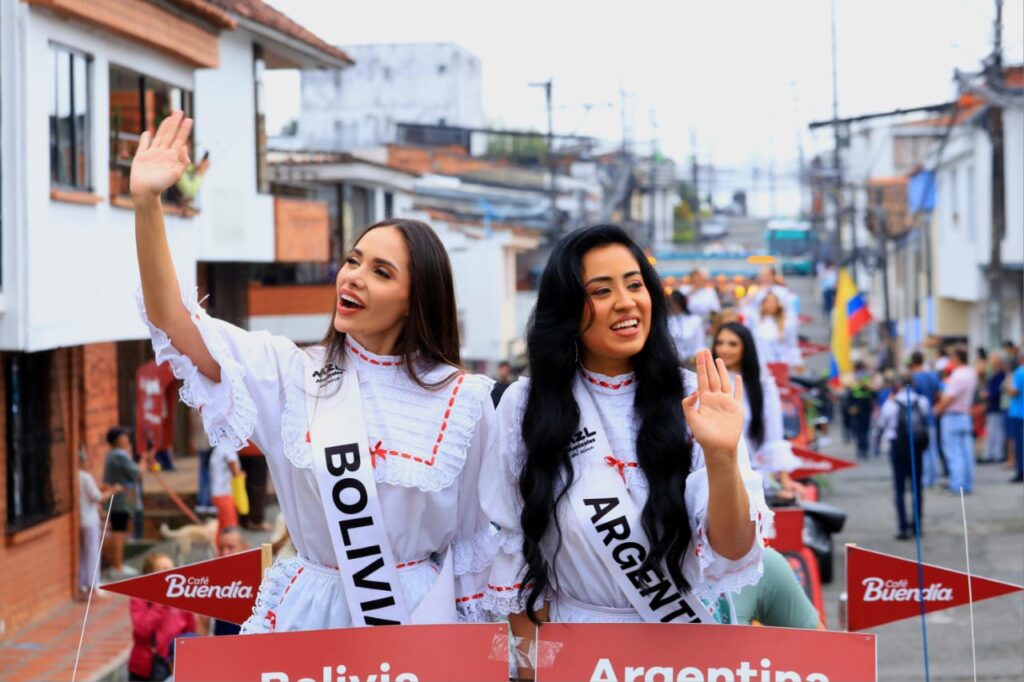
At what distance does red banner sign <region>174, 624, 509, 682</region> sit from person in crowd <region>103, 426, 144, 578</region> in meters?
11.8

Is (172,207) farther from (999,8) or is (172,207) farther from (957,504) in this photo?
(999,8)

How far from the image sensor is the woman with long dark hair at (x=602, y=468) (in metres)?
4.05

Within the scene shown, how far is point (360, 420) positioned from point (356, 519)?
0.27m

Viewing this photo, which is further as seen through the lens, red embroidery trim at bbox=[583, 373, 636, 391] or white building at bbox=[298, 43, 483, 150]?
white building at bbox=[298, 43, 483, 150]

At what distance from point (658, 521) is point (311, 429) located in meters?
0.92

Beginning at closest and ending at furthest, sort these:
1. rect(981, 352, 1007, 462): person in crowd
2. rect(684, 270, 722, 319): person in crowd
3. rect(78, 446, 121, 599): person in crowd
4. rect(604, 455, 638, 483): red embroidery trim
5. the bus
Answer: rect(604, 455, 638, 483): red embroidery trim
rect(78, 446, 121, 599): person in crowd
rect(684, 270, 722, 319): person in crowd
rect(981, 352, 1007, 462): person in crowd
the bus

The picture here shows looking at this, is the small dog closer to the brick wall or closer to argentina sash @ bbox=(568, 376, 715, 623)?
the brick wall

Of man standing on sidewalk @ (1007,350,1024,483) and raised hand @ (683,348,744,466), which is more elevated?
raised hand @ (683,348,744,466)

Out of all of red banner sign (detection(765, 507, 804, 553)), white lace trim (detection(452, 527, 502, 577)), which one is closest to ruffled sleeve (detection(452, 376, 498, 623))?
white lace trim (detection(452, 527, 502, 577))

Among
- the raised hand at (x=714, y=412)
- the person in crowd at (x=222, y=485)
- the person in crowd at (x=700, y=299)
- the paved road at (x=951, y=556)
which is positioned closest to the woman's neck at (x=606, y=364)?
the raised hand at (x=714, y=412)

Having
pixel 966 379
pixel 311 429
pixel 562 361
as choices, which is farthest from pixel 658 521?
pixel 966 379

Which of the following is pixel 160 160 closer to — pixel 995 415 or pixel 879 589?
pixel 879 589

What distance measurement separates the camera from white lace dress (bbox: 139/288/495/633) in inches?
162

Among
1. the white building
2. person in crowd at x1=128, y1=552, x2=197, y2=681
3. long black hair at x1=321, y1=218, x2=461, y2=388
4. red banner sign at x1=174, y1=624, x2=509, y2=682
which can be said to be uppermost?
the white building
